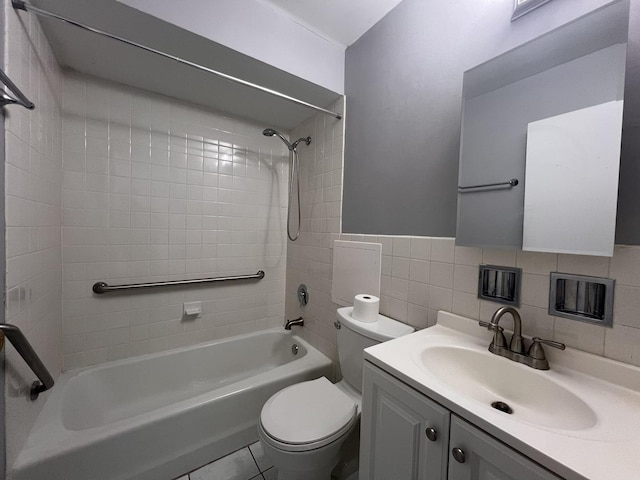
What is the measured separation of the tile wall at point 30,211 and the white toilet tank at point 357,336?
1.31 meters

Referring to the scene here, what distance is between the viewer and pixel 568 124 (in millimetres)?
770

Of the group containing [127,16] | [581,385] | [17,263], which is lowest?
[581,385]

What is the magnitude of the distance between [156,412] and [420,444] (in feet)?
3.97

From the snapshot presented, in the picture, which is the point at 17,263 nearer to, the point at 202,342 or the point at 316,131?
the point at 202,342

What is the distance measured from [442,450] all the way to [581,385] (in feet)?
1.48

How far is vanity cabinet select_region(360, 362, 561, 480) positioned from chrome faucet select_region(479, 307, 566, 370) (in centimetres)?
37

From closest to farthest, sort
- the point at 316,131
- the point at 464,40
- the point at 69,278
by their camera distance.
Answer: the point at 464,40
the point at 69,278
the point at 316,131

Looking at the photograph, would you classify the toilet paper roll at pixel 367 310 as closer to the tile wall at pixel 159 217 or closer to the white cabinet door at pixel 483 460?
the white cabinet door at pixel 483 460

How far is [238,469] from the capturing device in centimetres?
131

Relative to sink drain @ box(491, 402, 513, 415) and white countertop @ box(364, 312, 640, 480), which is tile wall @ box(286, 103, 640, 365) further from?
sink drain @ box(491, 402, 513, 415)

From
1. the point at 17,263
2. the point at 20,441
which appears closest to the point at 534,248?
the point at 17,263

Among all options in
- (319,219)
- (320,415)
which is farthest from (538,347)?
(319,219)

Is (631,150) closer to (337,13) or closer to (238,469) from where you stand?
(337,13)

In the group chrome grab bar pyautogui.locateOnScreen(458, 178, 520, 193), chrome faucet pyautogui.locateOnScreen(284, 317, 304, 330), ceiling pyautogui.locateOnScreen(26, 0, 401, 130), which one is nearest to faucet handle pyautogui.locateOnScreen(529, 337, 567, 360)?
chrome grab bar pyautogui.locateOnScreen(458, 178, 520, 193)
